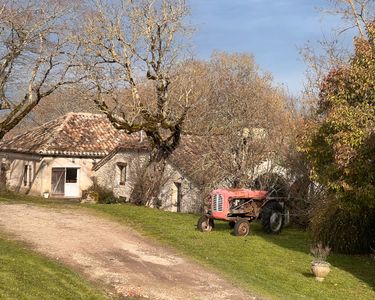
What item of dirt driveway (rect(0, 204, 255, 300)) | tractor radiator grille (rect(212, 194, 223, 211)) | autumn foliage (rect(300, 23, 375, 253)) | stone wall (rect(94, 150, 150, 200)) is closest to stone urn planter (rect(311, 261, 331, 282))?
autumn foliage (rect(300, 23, 375, 253))

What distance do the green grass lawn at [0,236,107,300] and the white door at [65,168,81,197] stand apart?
78.1ft

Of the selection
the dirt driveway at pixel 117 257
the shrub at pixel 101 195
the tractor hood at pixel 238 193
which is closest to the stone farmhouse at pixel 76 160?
the shrub at pixel 101 195

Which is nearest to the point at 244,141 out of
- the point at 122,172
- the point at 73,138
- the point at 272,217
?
the point at 272,217

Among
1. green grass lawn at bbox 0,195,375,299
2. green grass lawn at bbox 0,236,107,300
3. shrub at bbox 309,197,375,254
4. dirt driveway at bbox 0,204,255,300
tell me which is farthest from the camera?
shrub at bbox 309,197,375,254

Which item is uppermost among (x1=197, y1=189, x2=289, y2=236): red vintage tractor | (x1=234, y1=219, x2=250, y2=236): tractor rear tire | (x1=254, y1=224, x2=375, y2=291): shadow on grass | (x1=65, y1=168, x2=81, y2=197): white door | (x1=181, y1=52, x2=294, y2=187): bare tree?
(x1=181, y1=52, x2=294, y2=187): bare tree

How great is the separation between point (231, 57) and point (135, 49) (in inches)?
1255

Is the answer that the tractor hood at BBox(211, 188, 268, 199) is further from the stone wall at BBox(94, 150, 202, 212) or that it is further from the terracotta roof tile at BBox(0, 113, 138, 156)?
the terracotta roof tile at BBox(0, 113, 138, 156)

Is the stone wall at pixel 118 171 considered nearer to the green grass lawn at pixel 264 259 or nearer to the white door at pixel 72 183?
the white door at pixel 72 183

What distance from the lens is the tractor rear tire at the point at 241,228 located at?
1625cm

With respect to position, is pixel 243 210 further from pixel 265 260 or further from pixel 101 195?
pixel 101 195

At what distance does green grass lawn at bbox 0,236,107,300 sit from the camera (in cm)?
845

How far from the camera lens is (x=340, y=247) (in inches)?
639

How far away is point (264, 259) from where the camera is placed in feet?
45.2

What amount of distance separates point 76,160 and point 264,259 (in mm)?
23279
